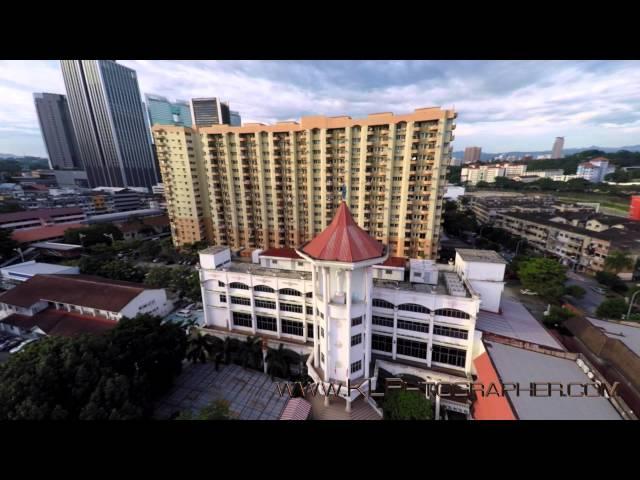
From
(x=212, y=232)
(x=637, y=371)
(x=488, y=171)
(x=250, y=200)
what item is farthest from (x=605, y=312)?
(x=488, y=171)

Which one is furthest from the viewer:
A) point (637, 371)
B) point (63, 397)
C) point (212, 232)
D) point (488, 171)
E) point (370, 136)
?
point (488, 171)

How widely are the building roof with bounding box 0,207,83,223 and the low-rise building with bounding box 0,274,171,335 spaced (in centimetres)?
2952

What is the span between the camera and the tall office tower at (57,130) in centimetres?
8625

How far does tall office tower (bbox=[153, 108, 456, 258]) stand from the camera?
27.2m

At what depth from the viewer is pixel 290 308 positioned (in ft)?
55.8

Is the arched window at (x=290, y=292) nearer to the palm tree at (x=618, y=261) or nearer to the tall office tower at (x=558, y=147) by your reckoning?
the palm tree at (x=618, y=261)

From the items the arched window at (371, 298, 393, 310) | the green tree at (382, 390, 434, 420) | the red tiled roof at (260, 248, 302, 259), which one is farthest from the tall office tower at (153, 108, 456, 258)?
the green tree at (382, 390, 434, 420)

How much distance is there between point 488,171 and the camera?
9300cm

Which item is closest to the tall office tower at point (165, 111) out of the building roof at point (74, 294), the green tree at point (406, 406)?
the building roof at point (74, 294)

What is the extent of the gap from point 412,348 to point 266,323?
29.9 ft

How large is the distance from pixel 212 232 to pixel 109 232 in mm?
15703

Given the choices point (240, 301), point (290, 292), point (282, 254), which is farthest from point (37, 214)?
point (290, 292)

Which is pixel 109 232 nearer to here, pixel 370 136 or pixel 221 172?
pixel 221 172

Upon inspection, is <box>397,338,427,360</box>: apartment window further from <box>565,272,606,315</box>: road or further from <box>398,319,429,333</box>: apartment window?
<box>565,272,606,315</box>: road
